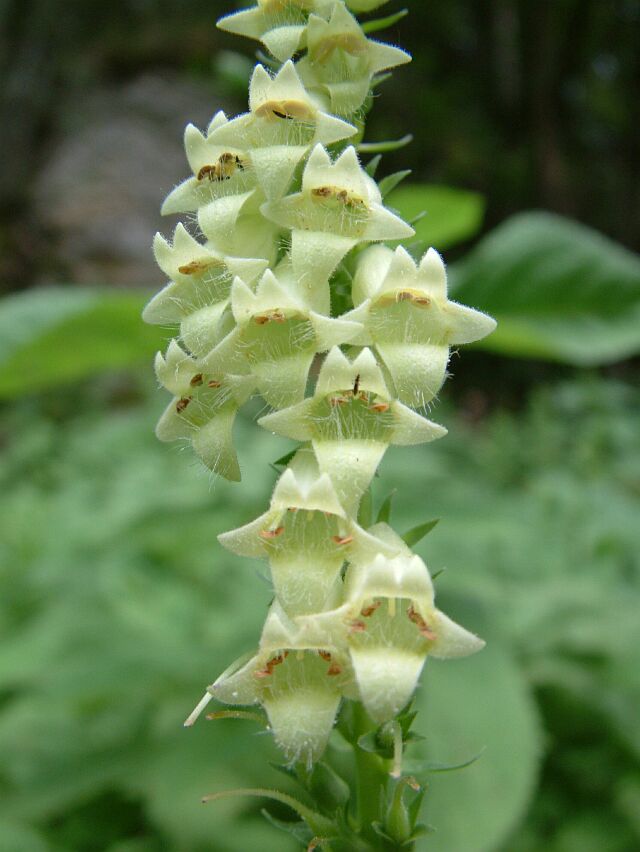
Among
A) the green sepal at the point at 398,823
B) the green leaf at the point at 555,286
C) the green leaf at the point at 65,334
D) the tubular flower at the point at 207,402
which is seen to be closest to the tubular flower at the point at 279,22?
the tubular flower at the point at 207,402

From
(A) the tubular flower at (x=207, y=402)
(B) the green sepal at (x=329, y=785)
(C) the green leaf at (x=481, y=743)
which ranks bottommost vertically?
(C) the green leaf at (x=481, y=743)

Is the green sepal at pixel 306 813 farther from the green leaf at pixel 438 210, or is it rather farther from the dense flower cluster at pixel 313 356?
the green leaf at pixel 438 210

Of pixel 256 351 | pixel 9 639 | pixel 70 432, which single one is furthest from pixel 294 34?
pixel 70 432

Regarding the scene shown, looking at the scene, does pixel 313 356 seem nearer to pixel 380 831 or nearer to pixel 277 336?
pixel 277 336

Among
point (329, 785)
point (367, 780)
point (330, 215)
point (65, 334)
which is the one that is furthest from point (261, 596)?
point (330, 215)

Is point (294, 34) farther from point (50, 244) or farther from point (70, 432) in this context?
point (50, 244)

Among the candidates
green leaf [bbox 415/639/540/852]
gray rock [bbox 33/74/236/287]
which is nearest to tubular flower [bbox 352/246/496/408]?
green leaf [bbox 415/639/540/852]
